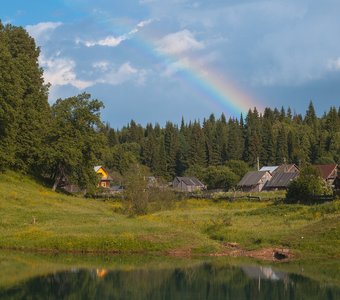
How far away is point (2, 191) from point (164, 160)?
118 m

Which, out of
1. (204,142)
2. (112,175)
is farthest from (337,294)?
(204,142)

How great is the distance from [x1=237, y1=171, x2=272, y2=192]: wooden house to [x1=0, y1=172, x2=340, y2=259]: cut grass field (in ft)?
248

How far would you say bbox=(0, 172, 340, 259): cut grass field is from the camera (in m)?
38.1

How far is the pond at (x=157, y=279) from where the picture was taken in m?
26.7

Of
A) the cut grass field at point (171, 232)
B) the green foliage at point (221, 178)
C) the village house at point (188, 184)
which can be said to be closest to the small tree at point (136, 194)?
the cut grass field at point (171, 232)

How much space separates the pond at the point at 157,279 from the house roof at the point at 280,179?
88.4m

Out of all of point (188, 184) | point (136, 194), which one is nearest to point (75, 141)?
point (136, 194)

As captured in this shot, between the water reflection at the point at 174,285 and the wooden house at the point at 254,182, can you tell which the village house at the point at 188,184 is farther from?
the water reflection at the point at 174,285

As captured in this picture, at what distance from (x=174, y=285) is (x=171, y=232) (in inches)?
466

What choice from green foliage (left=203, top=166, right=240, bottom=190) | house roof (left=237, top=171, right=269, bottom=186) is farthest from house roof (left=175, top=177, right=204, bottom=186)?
house roof (left=237, top=171, right=269, bottom=186)

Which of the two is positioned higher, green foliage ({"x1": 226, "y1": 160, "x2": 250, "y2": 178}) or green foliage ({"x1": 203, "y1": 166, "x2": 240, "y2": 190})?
green foliage ({"x1": 226, "y1": 160, "x2": 250, "y2": 178})

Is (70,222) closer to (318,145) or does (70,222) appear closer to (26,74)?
(26,74)

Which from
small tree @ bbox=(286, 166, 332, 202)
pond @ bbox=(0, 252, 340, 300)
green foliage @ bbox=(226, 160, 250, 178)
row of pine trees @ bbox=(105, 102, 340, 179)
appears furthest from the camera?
row of pine trees @ bbox=(105, 102, 340, 179)

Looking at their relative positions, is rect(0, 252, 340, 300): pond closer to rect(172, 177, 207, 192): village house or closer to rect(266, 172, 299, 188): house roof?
rect(266, 172, 299, 188): house roof
